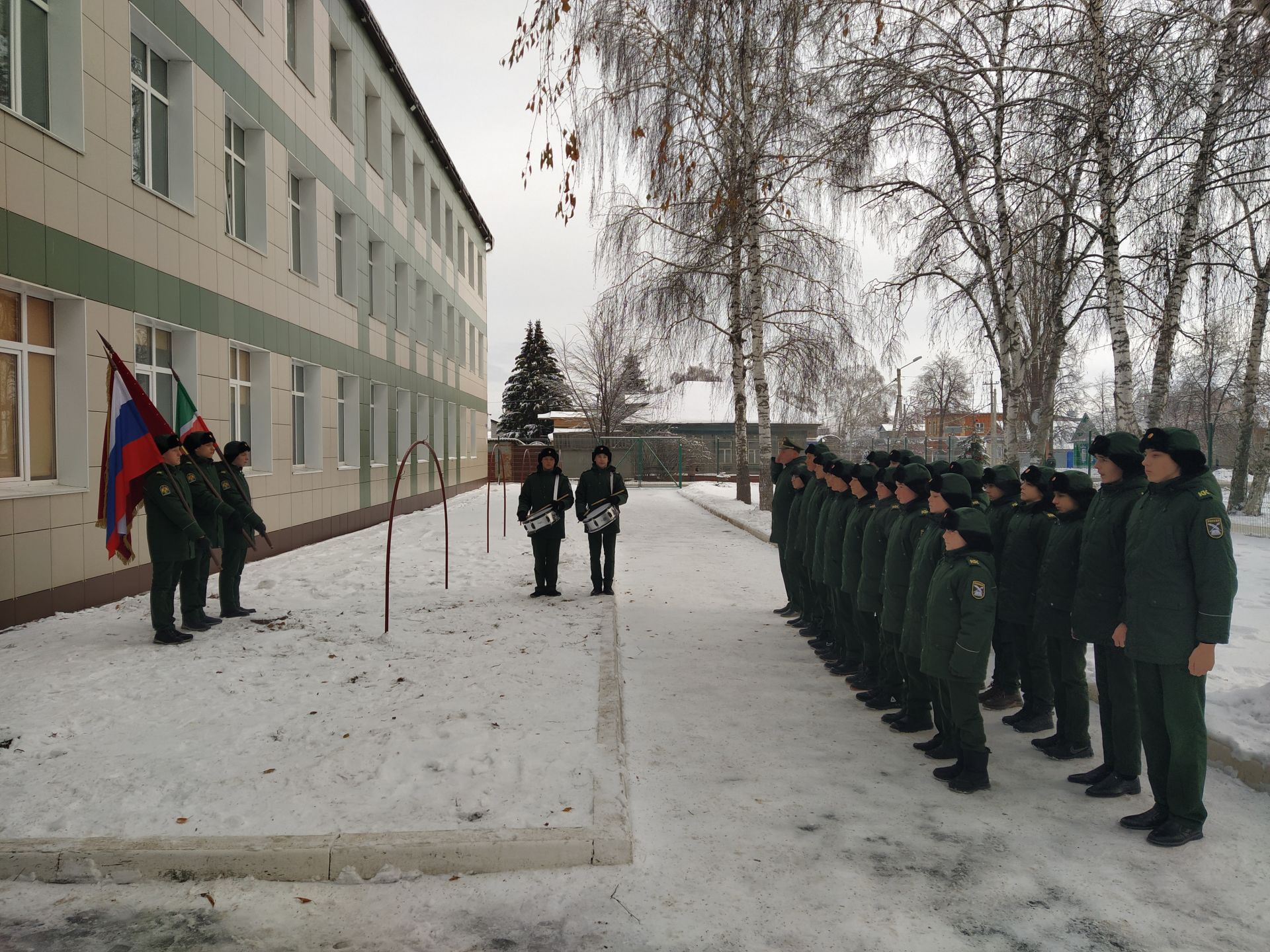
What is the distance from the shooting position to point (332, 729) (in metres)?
5.00

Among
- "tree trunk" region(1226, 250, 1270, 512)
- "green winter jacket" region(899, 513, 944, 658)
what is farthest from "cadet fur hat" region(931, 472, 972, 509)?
"tree trunk" region(1226, 250, 1270, 512)

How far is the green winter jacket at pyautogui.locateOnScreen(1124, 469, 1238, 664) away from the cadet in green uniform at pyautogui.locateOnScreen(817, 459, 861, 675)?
278cm

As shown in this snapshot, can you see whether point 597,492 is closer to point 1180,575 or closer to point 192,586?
point 192,586

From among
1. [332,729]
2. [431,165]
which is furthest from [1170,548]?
[431,165]

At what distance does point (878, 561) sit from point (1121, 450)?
190cm

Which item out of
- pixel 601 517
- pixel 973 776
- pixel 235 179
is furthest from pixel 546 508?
pixel 235 179

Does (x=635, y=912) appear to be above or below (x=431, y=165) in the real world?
below

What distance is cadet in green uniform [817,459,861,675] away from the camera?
22.1 ft

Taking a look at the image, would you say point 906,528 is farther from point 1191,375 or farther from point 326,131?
point 1191,375

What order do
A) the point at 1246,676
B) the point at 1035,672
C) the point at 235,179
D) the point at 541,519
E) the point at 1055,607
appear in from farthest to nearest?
the point at 235,179 < the point at 541,519 < the point at 1246,676 < the point at 1035,672 < the point at 1055,607

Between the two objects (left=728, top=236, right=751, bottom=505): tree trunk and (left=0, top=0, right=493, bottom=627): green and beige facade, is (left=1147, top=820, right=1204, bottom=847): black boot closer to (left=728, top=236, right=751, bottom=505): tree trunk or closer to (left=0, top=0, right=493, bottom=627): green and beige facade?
(left=0, top=0, right=493, bottom=627): green and beige facade

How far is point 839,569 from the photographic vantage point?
22.5ft

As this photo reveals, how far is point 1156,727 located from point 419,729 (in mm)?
3978

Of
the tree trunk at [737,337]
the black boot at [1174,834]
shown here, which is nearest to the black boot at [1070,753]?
the black boot at [1174,834]
